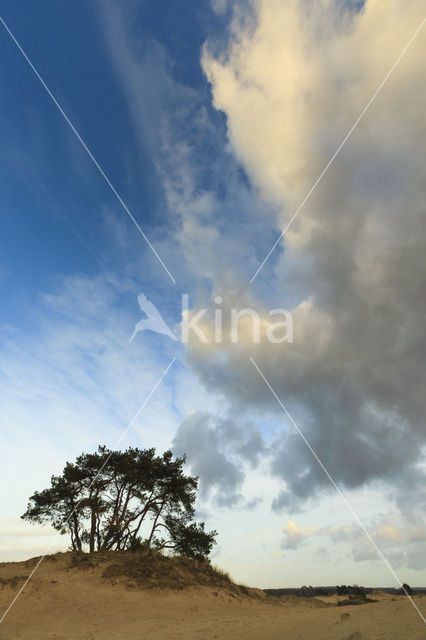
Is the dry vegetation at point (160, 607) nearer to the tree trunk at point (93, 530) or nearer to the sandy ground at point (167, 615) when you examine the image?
the sandy ground at point (167, 615)

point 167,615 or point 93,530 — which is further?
point 93,530

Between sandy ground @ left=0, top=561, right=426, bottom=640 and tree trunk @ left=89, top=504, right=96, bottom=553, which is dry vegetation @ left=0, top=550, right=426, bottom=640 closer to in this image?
sandy ground @ left=0, top=561, right=426, bottom=640

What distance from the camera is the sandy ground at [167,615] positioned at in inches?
433

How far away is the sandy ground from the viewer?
36.1ft

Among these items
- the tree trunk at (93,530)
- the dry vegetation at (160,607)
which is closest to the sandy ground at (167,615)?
the dry vegetation at (160,607)

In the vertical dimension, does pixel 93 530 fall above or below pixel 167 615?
above

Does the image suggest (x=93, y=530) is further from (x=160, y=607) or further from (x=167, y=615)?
(x=167, y=615)

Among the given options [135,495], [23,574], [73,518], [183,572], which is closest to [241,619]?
[183,572]

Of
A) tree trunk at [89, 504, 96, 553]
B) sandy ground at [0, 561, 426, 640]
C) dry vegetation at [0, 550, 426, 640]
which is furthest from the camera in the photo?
tree trunk at [89, 504, 96, 553]

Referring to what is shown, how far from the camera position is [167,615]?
735 inches

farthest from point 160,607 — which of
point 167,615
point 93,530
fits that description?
point 93,530

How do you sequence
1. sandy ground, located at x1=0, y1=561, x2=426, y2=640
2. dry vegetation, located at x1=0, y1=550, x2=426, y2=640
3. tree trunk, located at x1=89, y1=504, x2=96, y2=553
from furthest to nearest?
1. tree trunk, located at x1=89, y1=504, x2=96, y2=553
2. dry vegetation, located at x1=0, y1=550, x2=426, y2=640
3. sandy ground, located at x1=0, y1=561, x2=426, y2=640

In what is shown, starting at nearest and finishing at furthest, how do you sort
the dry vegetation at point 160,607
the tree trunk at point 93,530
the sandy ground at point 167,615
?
the sandy ground at point 167,615, the dry vegetation at point 160,607, the tree trunk at point 93,530

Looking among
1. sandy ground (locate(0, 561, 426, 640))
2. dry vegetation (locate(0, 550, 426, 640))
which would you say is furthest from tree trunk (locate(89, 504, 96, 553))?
sandy ground (locate(0, 561, 426, 640))
